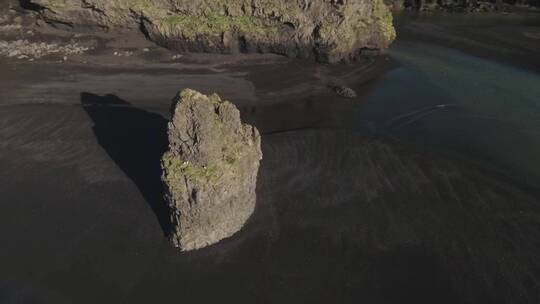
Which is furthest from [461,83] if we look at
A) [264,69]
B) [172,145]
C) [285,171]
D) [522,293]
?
[172,145]

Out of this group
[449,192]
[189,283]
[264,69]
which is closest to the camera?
[189,283]

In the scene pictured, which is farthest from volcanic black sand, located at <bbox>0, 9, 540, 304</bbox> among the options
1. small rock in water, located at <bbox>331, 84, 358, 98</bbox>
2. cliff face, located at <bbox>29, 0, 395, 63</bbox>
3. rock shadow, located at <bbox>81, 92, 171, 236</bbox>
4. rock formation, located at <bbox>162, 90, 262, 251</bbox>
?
cliff face, located at <bbox>29, 0, 395, 63</bbox>

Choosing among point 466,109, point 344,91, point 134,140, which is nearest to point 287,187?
point 134,140

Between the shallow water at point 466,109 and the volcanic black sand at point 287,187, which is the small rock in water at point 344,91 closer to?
the volcanic black sand at point 287,187

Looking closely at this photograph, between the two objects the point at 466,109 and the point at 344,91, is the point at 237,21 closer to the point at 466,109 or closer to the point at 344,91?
the point at 344,91

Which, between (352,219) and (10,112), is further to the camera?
(10,112)

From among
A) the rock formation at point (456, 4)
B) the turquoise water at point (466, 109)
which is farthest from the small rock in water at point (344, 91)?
the rock formation at point (456, 4)

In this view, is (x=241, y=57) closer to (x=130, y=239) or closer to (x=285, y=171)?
(x=285, y=171)
